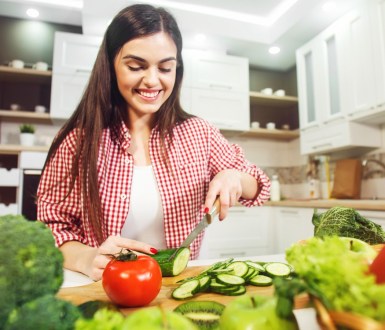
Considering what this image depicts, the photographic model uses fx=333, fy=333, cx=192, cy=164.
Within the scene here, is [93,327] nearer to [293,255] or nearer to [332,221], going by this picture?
[293,255]

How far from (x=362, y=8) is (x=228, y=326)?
3006 mm

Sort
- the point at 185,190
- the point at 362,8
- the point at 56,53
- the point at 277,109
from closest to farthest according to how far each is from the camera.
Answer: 1. the point at 185,190
2. the point at 362,8
3. the point at 56,53
4. the point at 277,109

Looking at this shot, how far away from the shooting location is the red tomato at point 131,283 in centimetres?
57

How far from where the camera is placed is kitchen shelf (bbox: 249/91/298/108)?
375 cm

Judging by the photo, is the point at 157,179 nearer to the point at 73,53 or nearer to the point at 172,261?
the point at 172,261

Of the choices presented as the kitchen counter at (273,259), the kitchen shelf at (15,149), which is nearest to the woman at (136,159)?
the kitchen counter at (273,259)

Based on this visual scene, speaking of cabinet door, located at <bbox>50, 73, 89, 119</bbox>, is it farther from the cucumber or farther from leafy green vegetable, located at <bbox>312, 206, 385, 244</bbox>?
leafy green vegetable, located at <bbox>312, 206, 385, 244</bbox>

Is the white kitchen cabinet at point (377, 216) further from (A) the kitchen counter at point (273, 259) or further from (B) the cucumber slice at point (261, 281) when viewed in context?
(B) the cucumber slice at point (261, 281)

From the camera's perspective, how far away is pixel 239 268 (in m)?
0.75

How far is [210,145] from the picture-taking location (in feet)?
4.41

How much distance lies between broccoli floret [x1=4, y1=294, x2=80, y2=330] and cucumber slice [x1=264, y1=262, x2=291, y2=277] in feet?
1.72

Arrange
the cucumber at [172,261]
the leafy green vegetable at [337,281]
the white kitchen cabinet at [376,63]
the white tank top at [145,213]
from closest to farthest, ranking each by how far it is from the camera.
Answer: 1. the leafy green vegetable at [337,281]
2. the cucumber at [172,261]
3. the white tank top at [145,213]
4. the white kitchen cabinet at [376,63]

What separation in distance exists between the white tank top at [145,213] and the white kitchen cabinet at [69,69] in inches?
84.1

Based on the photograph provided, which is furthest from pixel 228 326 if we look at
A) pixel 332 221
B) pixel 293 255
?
pixel 332 221
